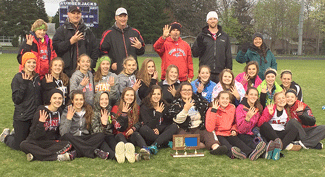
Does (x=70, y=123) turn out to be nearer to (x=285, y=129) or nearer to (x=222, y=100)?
(x=222, y=100)

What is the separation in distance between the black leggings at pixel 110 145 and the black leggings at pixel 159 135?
484mm

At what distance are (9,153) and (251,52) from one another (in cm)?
502

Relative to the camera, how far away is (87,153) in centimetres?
491

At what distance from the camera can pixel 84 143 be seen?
4969mm

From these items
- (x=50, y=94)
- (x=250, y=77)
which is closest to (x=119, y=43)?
(x=50, y=94)

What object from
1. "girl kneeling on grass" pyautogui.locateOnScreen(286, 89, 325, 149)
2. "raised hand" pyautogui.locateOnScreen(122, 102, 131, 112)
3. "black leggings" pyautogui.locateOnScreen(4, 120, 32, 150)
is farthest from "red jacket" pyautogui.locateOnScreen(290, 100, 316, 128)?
"black leggings" pyautogui.locateOnScreen(4, 120, 32, 150)

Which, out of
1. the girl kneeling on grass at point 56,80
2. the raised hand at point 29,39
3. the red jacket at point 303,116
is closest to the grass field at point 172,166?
the red jacket at point 303,116

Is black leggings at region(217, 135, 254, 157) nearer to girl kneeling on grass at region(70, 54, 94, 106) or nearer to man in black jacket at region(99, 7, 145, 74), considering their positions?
girl kneeling on grass at region(70, 54, 94, 106)

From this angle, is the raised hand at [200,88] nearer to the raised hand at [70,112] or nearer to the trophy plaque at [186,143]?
the trophy plaque at [186,143]

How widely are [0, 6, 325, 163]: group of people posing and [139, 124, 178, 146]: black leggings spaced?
0.05ft

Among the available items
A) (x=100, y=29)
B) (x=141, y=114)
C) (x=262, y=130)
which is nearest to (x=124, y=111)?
(x=141, y=114)

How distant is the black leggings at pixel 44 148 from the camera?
477 centimetres

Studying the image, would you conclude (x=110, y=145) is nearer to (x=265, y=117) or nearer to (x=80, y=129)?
(x=80, y=129)

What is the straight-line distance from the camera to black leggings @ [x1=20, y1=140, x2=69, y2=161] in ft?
15.6
